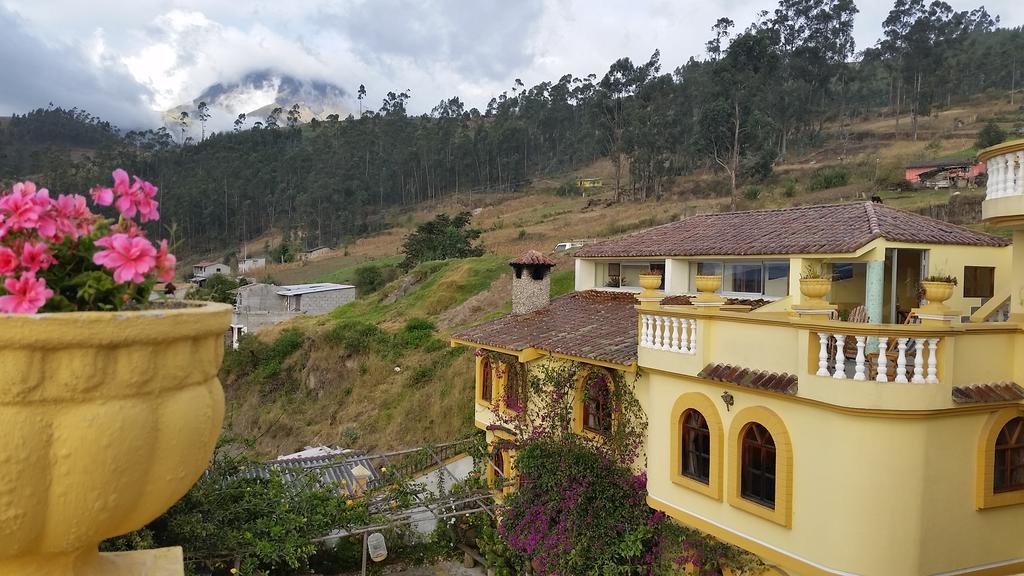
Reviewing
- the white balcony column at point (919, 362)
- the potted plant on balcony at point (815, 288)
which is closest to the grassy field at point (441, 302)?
the potted plant on balcony at point (815, 288)

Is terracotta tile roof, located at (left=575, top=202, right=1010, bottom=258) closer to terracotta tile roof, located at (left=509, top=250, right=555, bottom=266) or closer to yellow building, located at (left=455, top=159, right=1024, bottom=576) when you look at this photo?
yellow building, located at (left=455, top=159, right=1024, bottom=576)

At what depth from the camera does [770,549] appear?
7750mm

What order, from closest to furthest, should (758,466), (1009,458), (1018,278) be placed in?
(1009,458) < (758,466) < (1018,278)

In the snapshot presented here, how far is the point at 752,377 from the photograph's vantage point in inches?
311

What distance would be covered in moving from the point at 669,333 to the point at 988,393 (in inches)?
148

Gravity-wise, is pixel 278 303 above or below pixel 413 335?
above

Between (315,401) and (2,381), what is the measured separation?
30052mm

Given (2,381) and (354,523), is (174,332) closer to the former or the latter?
(2,381)

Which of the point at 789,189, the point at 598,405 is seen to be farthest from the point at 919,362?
the point at 789,189

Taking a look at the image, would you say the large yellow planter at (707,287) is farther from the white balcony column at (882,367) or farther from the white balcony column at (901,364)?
the white balcony column at (901,364)

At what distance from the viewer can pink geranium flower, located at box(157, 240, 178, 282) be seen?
2.34 m

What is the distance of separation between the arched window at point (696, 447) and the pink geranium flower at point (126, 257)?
7868mm

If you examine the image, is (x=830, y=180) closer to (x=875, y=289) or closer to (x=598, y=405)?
(x=875, y=289)

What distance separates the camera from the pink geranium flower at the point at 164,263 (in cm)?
234
